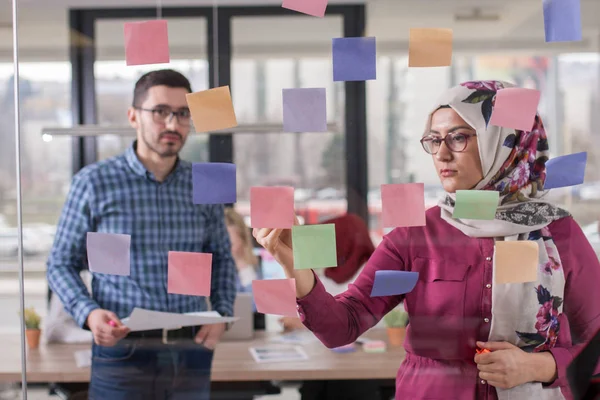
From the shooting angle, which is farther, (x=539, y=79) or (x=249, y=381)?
(x=249, y=381)

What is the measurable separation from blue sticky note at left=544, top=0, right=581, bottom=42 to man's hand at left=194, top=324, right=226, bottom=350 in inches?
42.8

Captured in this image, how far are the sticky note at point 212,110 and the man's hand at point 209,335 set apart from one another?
1.73 feet

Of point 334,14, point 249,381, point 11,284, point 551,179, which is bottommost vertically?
point 249,381

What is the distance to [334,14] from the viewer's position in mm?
1673

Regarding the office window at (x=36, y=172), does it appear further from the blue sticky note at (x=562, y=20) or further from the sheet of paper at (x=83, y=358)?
the blue sticky note at (x=562, y=20)

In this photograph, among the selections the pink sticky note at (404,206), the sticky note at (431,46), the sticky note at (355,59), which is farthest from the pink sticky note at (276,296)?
the sticky note at (431,46)

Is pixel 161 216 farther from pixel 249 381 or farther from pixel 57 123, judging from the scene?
pixel 249 381

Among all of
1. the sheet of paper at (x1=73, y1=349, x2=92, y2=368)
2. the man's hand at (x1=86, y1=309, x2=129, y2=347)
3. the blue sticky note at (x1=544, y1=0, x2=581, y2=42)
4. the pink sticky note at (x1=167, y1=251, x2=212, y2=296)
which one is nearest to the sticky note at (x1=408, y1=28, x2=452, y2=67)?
the blue sticky note at (x1=544, y1=0, x2=581, y2=42)


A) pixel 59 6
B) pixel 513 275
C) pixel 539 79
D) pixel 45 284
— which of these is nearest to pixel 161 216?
pixel 45 284

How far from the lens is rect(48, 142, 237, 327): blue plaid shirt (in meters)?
1.72

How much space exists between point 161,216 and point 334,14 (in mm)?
659

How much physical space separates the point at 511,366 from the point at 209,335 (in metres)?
0.79

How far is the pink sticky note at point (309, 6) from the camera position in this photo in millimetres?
1607

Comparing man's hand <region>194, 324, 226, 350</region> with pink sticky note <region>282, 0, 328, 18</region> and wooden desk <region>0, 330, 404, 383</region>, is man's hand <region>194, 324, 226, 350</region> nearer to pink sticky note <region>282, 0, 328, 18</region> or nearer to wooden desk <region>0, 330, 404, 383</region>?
wooden desk <region>0, 330, 404, 383</region>
